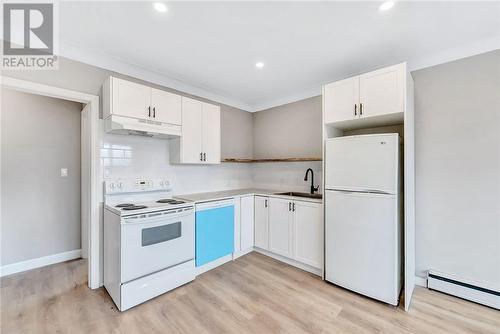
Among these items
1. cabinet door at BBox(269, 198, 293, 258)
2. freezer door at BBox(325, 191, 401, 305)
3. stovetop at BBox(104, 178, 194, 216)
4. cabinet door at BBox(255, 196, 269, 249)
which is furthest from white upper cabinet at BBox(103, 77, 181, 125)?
freezer door at BBox(325, 191, 401, 305)

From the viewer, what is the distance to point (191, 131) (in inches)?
114

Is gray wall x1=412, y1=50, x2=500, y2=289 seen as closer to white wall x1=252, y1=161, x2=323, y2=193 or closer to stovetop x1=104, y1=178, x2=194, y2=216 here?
white wall x1=252, y1=161, x2=323, y2=193

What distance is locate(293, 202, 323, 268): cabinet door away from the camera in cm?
263

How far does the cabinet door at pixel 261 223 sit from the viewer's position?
126 inches

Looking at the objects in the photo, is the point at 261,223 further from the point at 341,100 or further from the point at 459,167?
the point at 459,167

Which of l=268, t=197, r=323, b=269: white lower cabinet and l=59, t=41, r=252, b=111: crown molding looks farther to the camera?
l=268, t=197, r=323, b=269: white lower cabinet

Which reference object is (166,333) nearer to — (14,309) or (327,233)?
(14,309)

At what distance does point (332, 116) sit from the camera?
8.20 feet

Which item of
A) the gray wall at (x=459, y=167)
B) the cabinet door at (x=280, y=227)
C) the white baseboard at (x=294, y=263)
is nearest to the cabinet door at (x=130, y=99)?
the cabinet door at (x=280, y=227)

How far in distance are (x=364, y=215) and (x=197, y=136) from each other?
2.26 m

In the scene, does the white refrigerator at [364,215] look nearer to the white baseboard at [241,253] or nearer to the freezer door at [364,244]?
the freezer door at [364,244]

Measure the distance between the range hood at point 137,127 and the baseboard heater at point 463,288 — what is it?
3359 mm

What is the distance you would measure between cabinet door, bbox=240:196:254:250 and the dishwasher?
207 millimetres

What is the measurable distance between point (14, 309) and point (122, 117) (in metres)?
2.05
